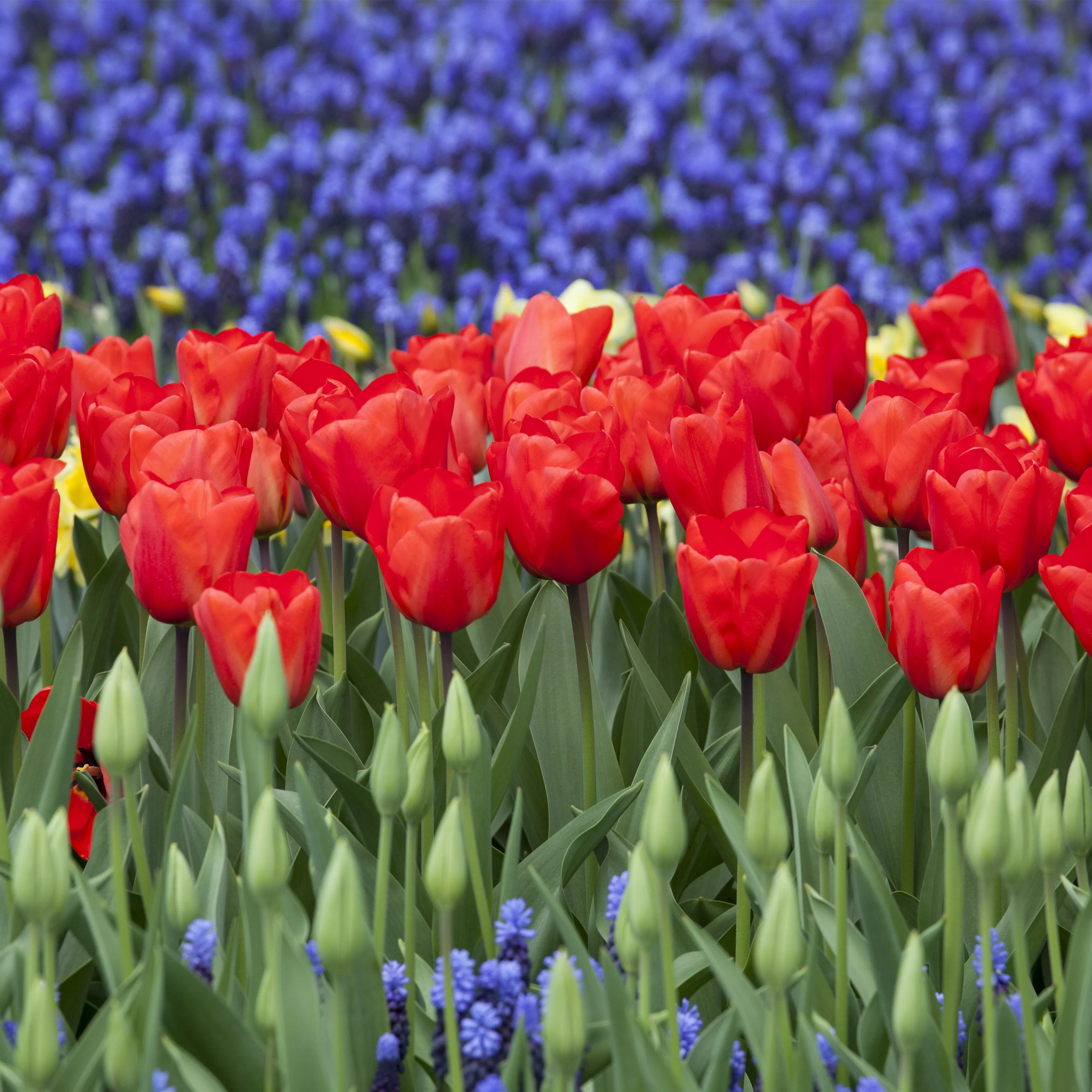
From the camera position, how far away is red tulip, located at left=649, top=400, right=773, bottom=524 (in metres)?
1.31

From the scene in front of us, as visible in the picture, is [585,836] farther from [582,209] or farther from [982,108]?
[982,108]

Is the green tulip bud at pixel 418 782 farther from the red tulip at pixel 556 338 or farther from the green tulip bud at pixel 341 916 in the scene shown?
the red tulip at pixel 556 338

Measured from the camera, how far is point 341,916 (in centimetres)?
84

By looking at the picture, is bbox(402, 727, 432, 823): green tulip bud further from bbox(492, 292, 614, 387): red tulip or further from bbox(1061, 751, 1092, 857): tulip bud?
bbox(492, 292, 614, 387): red tulip

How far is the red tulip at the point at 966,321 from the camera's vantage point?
197 centimetres

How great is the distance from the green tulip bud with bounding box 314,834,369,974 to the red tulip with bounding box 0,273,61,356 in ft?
3.30

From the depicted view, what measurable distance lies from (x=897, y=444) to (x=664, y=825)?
25.0 inches

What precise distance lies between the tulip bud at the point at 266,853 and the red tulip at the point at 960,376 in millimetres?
1032

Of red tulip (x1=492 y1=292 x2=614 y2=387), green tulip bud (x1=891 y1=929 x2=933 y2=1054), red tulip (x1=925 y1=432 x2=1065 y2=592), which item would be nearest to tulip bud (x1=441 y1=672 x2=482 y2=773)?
green tulip bud (x1=891 y1=929 x2=933 y2=1054)

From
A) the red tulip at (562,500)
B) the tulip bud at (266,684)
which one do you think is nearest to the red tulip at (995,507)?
the red tulip at (562,500)

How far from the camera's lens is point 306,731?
1.39 metres

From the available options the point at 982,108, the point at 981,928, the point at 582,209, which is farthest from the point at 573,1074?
the point at 982,108

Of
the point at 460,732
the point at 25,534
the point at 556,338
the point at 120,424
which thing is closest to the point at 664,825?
the point at 460,732

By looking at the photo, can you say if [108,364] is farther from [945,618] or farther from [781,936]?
[781,936]
